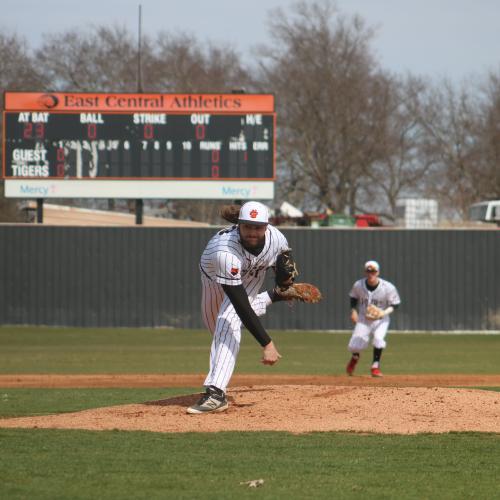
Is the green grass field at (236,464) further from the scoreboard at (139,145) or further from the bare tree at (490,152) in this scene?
the bare tree at (490,152)

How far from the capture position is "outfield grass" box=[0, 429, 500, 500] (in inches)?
229

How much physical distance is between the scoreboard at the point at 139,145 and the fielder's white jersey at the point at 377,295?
10016 millimetres

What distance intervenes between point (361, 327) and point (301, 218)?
24.1 m

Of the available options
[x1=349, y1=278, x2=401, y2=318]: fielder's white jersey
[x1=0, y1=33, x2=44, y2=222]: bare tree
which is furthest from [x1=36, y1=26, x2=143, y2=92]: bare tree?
[x1=349, y1=278, x2=401, y2=318]: fielder's white jersey

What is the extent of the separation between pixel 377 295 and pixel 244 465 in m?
9.73

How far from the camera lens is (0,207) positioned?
41.8 metres

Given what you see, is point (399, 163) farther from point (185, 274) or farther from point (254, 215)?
point (254, 215)

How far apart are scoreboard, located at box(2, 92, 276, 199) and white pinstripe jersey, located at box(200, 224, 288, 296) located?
1725cm

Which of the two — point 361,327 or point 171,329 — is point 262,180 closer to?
point 171,329

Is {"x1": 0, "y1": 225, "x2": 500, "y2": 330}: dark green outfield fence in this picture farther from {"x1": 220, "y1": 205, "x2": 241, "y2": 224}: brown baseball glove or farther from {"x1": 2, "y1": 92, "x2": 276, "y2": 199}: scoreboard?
{"x1": 220, "y1": 205, "x2": 241, "y2": 224}: brown baseball glove

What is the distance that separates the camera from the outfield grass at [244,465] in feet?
19.1

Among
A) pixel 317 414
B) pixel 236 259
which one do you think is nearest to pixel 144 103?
pixel 236 259

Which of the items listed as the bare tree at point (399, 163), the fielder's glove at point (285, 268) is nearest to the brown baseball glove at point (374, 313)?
the fielder's glove at point (285, 268)

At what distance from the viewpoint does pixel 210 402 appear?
8578mm
